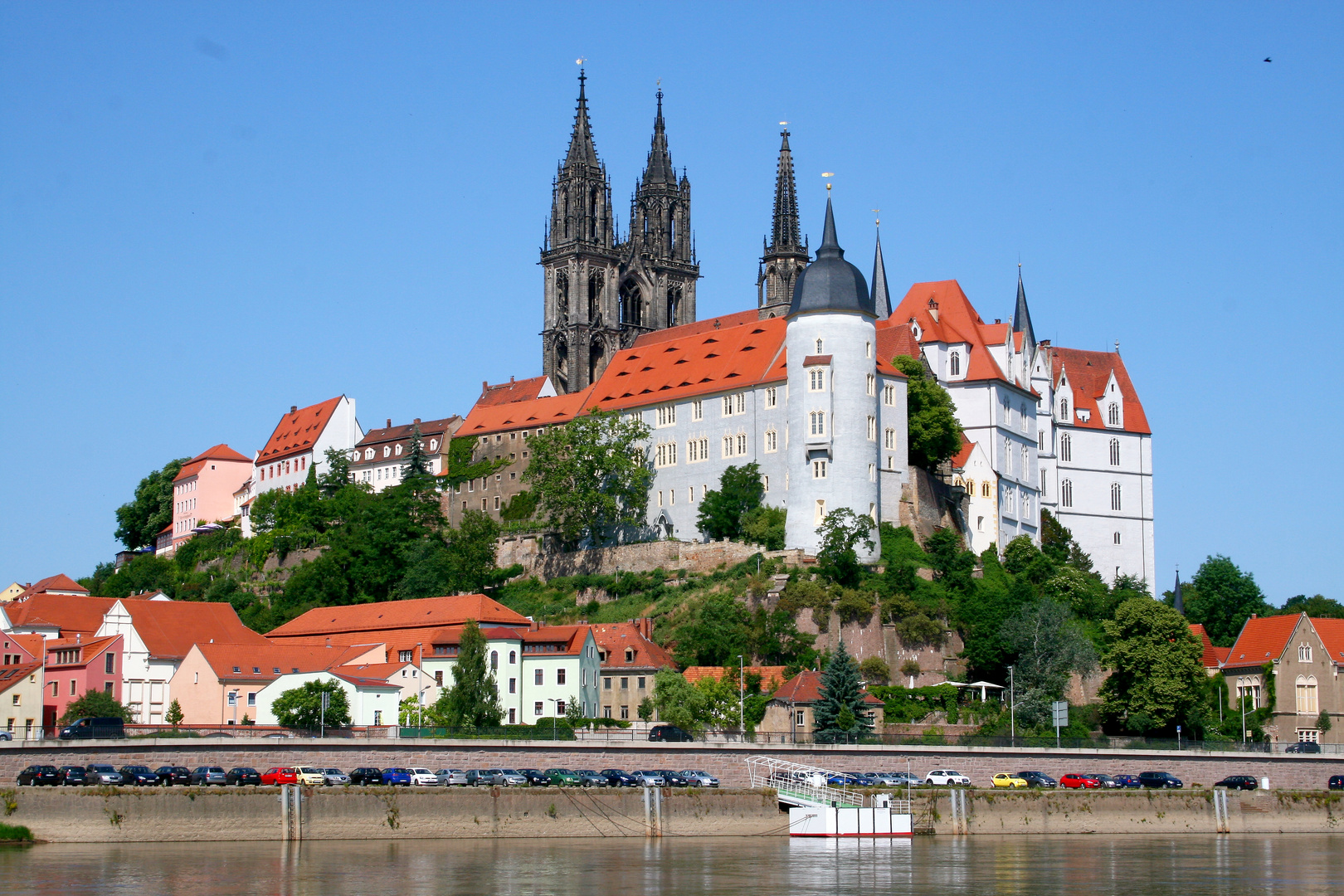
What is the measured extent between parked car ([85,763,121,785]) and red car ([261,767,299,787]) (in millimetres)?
4634

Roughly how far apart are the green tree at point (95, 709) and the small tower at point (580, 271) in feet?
207

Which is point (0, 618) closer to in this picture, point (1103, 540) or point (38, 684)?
point (38, 684)

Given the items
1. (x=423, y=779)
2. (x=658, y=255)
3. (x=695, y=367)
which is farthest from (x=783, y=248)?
(x=423, y=779)

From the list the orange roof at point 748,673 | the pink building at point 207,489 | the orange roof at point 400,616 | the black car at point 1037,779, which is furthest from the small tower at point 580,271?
the black car at point 1037,779

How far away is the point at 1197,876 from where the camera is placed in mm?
55406

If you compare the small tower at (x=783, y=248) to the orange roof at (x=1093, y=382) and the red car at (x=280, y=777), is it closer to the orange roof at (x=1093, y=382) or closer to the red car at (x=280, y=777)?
the orange roof at (x=1093, y=382)

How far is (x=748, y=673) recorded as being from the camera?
87.5 metres

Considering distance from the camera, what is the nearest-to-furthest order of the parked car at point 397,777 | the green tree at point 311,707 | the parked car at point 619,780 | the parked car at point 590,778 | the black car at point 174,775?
the black car at point 174,775
the parked car at point 397,777
the parked car at point 590,778
the parked car at point 619,780
the green tree at point 311,707

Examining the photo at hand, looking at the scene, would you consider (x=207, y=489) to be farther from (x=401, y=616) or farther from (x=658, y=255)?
(x=401, y=616)

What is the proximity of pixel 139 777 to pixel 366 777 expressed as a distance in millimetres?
7438

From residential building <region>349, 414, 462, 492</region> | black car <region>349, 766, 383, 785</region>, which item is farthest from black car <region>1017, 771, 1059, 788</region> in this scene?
residential building <region>349, 414, 462, 492</region>

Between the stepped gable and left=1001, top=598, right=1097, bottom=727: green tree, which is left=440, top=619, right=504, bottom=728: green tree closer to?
the stepped gable

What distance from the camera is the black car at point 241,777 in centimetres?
5969

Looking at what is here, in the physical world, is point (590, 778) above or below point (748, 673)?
below
